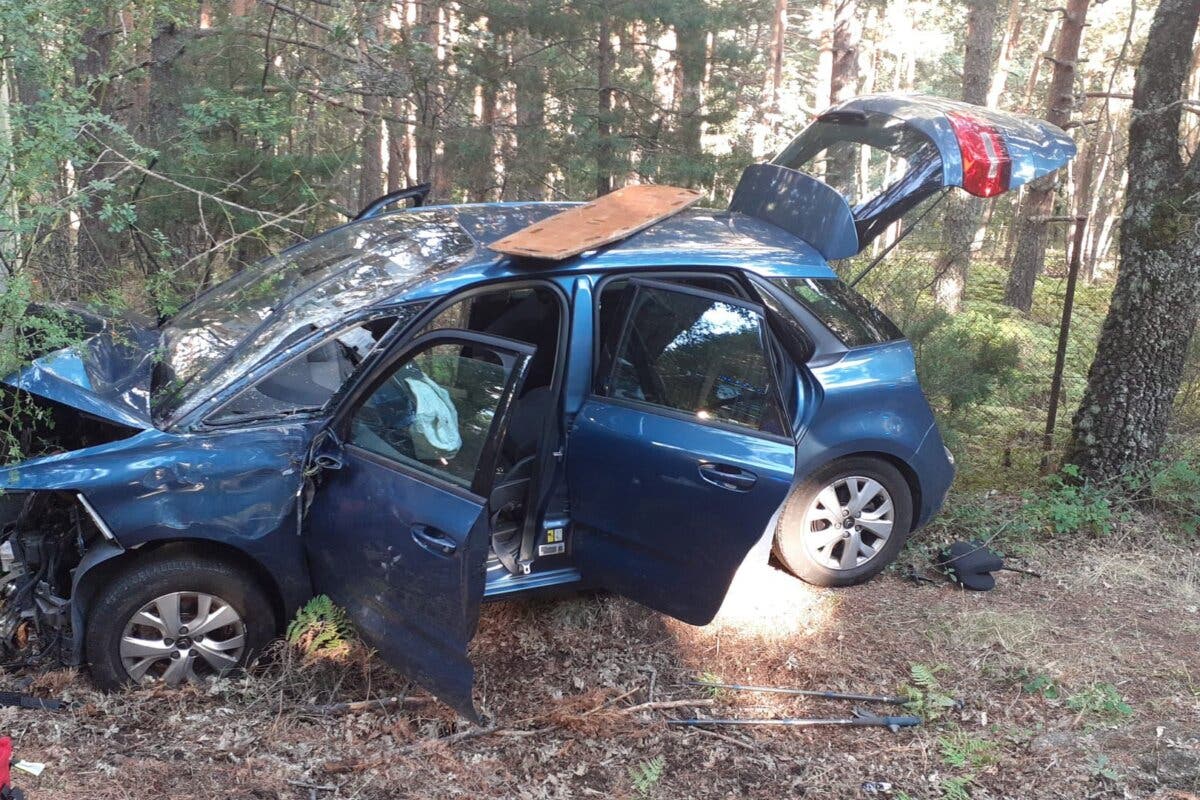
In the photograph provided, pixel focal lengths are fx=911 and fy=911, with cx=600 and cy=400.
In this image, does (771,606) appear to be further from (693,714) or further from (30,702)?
(30,702)

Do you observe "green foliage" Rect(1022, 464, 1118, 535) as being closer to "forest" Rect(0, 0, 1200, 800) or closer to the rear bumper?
"forest" Rect(0, 0, 1200, 800)

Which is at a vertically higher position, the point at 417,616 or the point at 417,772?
the point at 417,616

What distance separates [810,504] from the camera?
483cm

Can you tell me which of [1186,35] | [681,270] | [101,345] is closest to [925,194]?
[681,270]

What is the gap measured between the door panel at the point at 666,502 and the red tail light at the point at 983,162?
2.11 metres

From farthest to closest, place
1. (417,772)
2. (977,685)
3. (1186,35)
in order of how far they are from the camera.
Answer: (1186,35) < (977,685) < (417,772)

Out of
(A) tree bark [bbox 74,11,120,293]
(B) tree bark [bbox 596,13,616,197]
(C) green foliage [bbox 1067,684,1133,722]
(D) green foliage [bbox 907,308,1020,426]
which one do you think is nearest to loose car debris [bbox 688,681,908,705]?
(C) green foliage [bbox 1067,684,1133,722]

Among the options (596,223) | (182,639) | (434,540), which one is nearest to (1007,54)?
(596,223)

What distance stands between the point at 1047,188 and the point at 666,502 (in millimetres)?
11539

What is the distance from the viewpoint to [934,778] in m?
3.59

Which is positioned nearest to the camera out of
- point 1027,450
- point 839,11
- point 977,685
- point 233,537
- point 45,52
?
point 233,537

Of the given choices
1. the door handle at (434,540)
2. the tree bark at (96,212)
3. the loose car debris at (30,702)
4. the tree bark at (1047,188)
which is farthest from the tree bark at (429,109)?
the tree bark at (1047,188)

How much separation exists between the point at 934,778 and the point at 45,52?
17.4ft

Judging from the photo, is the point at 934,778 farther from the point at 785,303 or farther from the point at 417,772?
the point at 785,303
